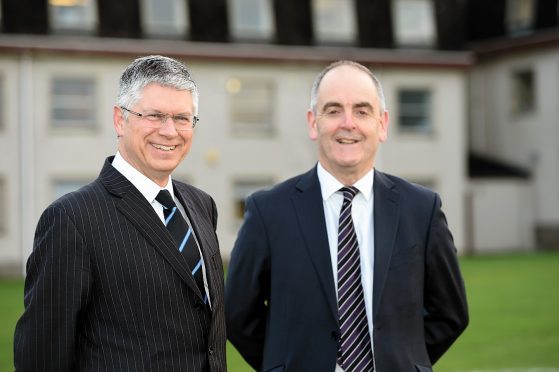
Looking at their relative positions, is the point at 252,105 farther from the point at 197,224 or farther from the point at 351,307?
the point at 197,224

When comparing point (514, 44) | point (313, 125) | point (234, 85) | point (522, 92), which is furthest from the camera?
point (522, 92)

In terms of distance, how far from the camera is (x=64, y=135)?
28.0m

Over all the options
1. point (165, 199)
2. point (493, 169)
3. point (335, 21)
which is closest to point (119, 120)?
point (165, 199)

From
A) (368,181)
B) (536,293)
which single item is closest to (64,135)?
(536,293)

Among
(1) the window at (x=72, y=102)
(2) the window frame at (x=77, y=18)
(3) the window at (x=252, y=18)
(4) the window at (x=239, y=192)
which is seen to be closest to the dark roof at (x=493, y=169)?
(4) the window at (x=239, y=192)

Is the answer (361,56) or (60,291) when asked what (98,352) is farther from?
(361,56)

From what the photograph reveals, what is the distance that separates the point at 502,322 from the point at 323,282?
1090cm

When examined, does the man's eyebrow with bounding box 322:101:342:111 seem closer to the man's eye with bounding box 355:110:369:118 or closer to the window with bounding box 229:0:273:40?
the man's eye with bounding box 355:110:369:118

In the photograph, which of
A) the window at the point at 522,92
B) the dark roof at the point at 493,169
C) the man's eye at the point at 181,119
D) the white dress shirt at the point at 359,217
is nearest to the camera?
the man's eye at the point at 181,119

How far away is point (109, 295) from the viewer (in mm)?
3566

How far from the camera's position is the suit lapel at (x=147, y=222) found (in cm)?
370

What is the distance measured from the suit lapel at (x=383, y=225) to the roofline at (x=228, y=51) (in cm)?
2425

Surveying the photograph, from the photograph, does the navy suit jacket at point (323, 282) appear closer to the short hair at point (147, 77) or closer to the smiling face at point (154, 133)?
the smiling face at point (154, 133)

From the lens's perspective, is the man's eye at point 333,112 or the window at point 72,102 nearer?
the man's eye at point 333,112
